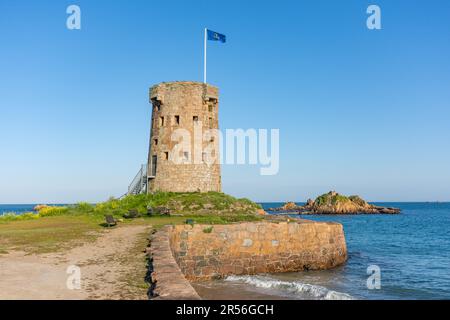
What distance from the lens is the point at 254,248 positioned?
60.7 feet

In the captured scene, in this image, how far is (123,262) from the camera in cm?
1020

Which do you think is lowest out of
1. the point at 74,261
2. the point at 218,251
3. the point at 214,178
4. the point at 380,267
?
the point at 380,267

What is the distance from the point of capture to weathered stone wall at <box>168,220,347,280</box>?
16.8m

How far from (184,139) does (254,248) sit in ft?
45.9

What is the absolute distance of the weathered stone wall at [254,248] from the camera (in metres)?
16.8

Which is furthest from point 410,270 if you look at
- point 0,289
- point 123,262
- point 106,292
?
point 0,289
